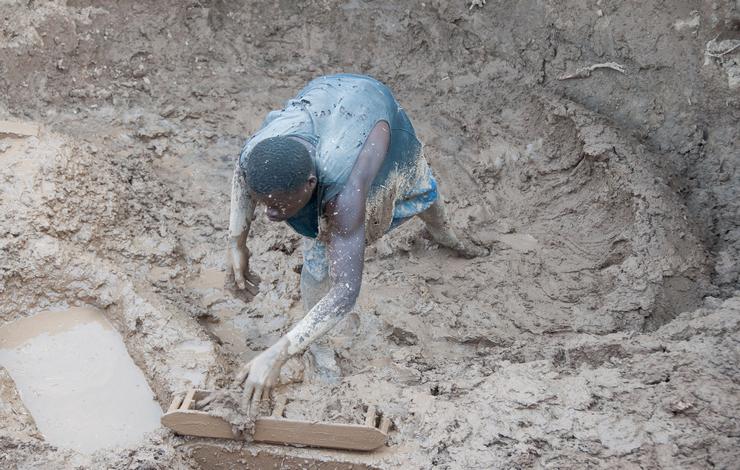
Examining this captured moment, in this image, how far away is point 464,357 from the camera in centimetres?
340

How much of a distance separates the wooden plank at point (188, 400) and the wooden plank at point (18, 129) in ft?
6.43

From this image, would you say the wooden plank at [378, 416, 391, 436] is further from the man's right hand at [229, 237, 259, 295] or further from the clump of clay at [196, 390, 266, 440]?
the man's right hand at [229, 237, 259, 295]

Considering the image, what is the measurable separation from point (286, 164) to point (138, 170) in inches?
89.6

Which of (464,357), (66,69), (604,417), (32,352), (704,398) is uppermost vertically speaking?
(66,69)

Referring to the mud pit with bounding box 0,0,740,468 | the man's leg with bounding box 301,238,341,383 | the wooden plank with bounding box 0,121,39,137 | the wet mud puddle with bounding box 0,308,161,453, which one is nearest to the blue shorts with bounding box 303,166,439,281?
the man's leg with bounding box 301,238,341,383

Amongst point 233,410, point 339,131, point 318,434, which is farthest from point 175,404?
point 339,131

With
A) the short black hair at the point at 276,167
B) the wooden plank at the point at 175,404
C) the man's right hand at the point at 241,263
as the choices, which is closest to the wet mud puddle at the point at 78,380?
the wooden plank at the point at 175,404

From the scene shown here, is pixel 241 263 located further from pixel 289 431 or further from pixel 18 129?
pixel 18 129

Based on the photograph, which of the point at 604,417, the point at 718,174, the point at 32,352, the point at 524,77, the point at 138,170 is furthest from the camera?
the point at 524,77

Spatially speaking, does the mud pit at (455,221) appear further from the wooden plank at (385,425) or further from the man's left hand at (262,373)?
the man's left hand at (262,373)

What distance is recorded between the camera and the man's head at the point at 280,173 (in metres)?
2.33

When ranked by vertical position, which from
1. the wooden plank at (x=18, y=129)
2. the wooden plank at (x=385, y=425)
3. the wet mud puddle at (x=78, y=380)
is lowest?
the wet mud puddle at (x=78, y=380)

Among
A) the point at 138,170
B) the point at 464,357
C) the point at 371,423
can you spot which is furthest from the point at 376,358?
the point at 138,170

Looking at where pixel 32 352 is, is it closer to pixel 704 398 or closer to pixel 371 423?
pixel 371 423
